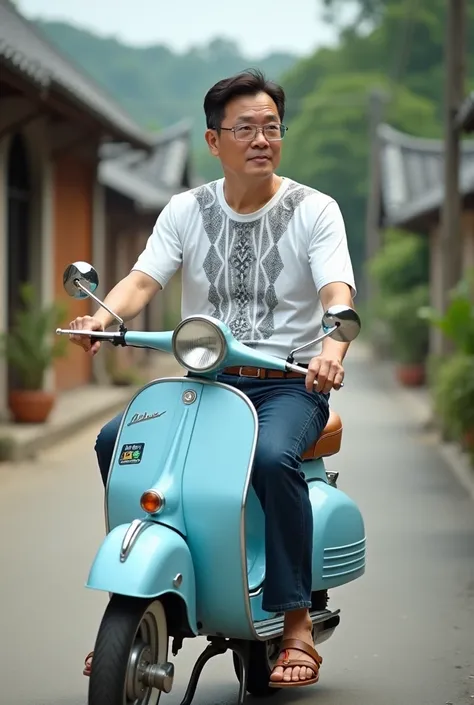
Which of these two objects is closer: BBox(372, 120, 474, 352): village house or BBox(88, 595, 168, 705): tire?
BBox(88, 595, 168, 705): tire

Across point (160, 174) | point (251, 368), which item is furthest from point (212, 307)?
point (160, 174)

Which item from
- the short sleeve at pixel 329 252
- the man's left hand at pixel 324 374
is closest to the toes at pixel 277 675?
the man's left hand at pixel 324 374

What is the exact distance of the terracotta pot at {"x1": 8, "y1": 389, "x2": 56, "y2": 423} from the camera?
13750mm

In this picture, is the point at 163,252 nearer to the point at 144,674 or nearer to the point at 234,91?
the point at 234,91

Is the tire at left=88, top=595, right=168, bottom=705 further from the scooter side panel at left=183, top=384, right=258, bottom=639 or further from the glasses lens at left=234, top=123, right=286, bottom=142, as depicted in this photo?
the glasses lens at left=234, top=123, right=286, bottom=142

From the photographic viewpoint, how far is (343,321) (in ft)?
13.1

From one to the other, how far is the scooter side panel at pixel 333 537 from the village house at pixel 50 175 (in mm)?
6388

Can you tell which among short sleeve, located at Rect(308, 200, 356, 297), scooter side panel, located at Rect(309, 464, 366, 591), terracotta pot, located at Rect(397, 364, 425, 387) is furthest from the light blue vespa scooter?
terracotta pot, located at Rect(397, 364, 425, 387)

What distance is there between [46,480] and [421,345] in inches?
526

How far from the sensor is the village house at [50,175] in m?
13.1

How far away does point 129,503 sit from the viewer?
4.30 metres

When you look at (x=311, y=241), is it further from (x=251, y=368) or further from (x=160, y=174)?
(x=160, y=174)

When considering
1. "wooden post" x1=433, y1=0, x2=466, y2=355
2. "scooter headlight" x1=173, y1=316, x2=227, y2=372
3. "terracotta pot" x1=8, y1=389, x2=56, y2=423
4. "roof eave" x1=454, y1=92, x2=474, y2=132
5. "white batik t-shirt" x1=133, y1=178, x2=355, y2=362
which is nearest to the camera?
"scooter headlight" x1=173, y1=316, x2=227, y2=372

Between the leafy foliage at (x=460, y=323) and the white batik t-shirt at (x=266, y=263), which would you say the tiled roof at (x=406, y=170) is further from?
the white batik t-shirt at (x=266, y=263)
